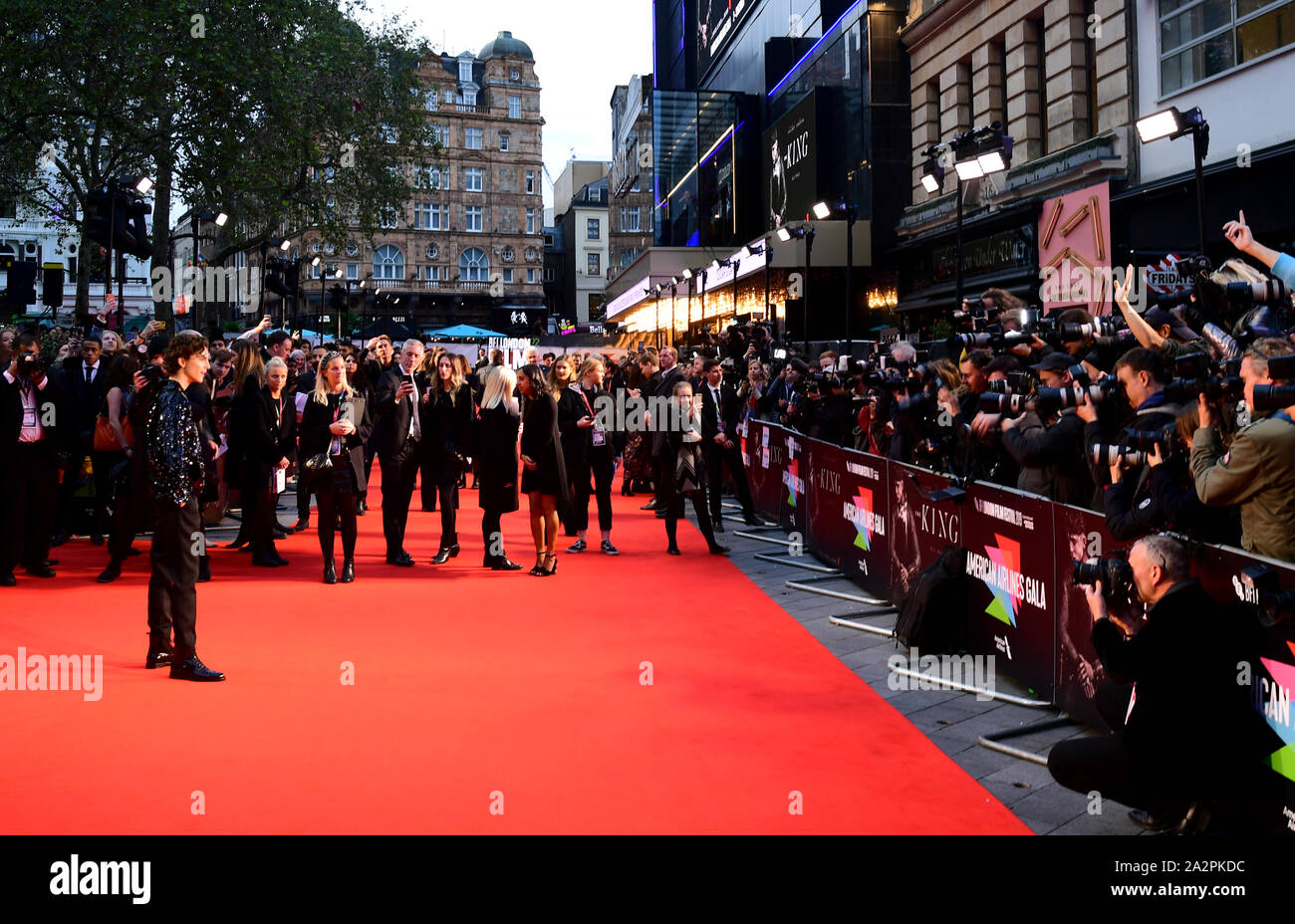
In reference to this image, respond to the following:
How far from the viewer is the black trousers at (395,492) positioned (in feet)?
35.0

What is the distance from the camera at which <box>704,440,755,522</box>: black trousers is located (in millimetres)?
12945

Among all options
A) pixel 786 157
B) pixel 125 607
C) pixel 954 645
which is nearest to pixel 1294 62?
pixel 954 645

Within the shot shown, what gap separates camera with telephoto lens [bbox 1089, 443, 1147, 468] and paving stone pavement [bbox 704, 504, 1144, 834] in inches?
59.9

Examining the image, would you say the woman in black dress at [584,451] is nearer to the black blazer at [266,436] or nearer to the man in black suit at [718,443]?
the man in black suit at [718,443]

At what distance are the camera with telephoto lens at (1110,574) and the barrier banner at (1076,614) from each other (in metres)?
0.78

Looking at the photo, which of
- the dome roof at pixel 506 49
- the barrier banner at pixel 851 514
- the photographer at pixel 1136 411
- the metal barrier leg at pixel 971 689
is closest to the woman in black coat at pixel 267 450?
the barrier banner at pixel 851 514

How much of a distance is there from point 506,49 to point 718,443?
9035cm

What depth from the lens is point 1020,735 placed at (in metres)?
5.74

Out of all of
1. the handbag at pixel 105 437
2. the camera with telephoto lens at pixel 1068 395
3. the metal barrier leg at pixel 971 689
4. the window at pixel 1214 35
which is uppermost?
the window at pixel 1214 35

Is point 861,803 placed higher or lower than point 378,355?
lower

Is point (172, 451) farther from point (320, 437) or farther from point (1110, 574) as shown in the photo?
point (1110, 574)
